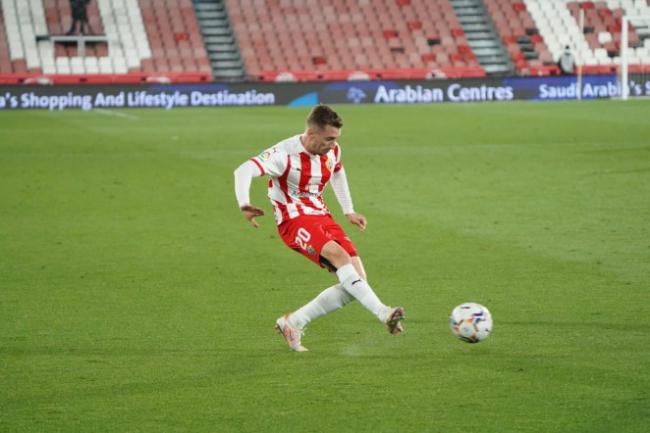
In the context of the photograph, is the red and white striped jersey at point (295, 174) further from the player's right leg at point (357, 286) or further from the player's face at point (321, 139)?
the player's right leg at point (357, 286)

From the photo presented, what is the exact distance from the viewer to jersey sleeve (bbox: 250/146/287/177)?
7594 mm

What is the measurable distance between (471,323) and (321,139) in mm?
1520

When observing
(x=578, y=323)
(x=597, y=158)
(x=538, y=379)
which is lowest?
(x=538, y=379)

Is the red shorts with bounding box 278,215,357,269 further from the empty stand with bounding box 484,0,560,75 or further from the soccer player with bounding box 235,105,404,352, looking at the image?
the empty stand with bounding box 484,0,560,75

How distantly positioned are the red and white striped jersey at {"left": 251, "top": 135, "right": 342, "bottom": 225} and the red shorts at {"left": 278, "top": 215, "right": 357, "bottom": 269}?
6cm

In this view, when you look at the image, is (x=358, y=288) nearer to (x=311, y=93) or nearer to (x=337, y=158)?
(x=337, y=158)

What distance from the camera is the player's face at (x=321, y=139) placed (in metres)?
7.50


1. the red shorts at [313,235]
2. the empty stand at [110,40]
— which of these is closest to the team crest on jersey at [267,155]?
the red shorts at [313,235]

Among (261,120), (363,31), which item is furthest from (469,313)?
(363,31)

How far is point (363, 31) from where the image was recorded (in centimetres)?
4897

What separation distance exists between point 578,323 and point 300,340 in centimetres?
204

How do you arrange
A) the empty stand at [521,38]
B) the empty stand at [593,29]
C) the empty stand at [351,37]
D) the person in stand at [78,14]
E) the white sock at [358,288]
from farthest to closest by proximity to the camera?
the empty stand at [593,29], the empty stand at [521,38], the empty stand at [351,37], the person in stand at [78,14], the white sock at [358,288]

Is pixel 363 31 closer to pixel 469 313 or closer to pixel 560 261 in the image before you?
pixel 560 261

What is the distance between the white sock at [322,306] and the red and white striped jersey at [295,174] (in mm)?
567
